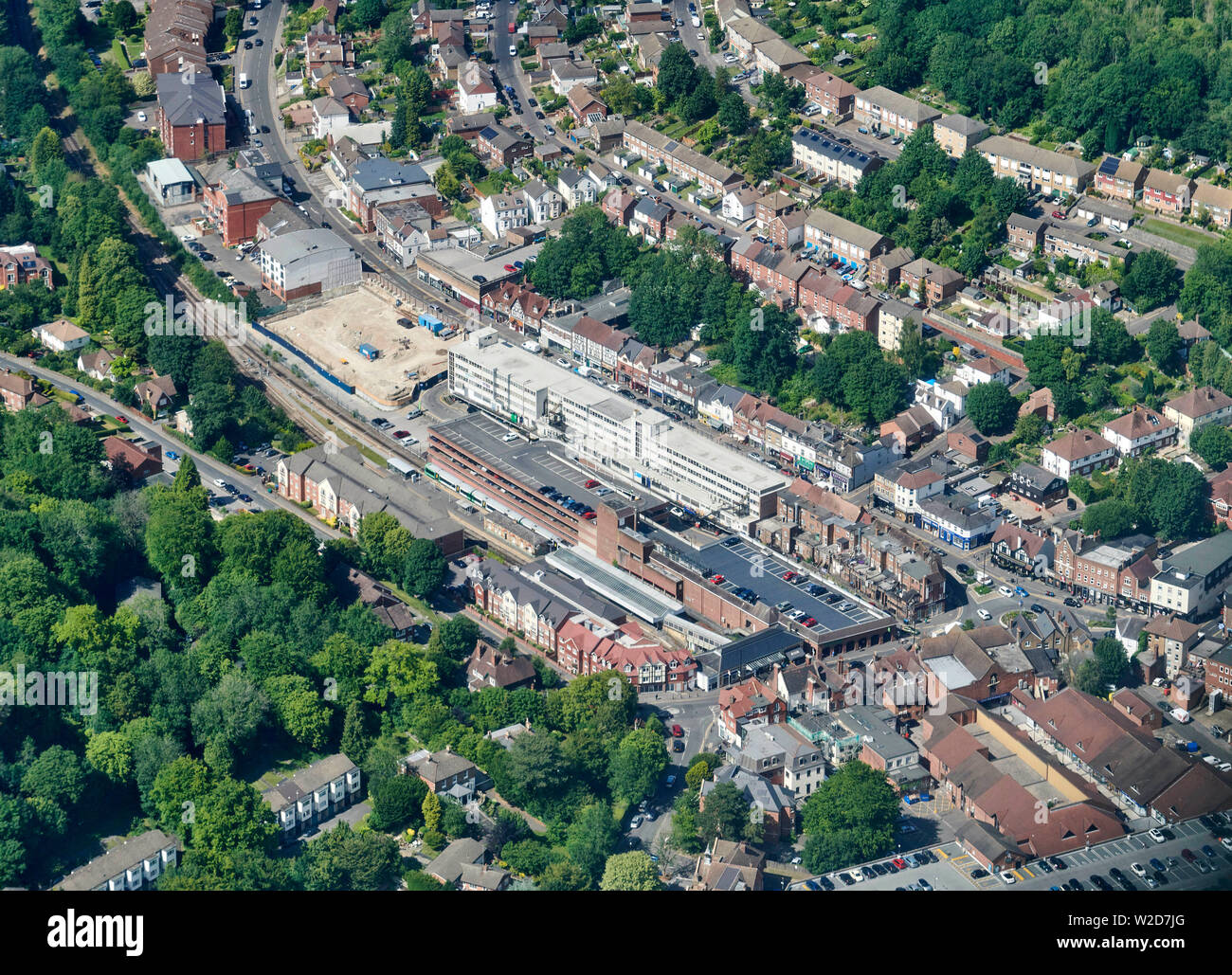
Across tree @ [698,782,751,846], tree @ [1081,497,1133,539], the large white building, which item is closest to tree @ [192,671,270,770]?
tree @ [698,782,751,846]

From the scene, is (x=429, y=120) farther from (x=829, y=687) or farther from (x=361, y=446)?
(x=829, y=687)

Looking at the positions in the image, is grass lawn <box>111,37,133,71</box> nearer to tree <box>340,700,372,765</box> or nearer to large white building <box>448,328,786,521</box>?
large white building <box>448,328,786,521</box>

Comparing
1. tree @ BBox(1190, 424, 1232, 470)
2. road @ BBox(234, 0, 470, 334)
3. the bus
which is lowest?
the bus

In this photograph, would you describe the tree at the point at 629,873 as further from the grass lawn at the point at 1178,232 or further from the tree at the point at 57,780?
the grass lawn at the point at 1178,232

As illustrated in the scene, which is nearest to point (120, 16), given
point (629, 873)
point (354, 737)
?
point (354, 737)

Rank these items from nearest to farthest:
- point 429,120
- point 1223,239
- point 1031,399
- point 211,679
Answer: point 211,679, point 1031,399, point 1223,239, point 429,120

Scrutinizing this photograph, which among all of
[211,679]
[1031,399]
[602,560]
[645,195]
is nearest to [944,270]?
[1031,399]
